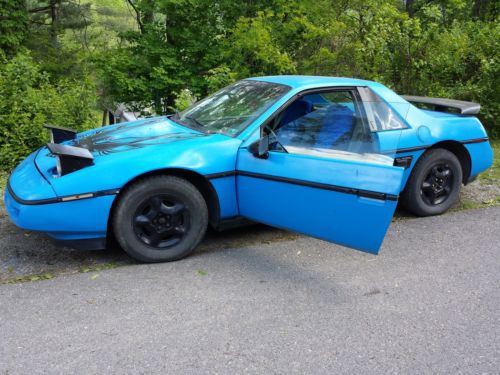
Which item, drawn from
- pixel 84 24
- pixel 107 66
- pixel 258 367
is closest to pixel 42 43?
pixel 84 24

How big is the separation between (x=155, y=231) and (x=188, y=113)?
1.58m

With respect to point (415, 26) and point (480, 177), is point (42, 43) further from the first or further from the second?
point (480, 177)

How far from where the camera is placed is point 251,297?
346cm

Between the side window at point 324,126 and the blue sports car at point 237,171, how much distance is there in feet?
0.03

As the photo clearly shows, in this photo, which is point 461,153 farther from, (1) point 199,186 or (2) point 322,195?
(1) point 199,186

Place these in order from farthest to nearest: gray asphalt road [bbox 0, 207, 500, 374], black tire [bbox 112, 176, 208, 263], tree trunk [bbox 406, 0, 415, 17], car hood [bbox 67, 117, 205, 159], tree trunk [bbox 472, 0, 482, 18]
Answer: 1. tree trunk [bbox 406, 0, 415, 17]
2. tree trunk [bbox 472, 0, 482, 18]
3. car hood [bbox 67, 117, 205, 159]
4. black tire [bbox 112, 176, 208, 263]
5. gray asphalt road [bbox 0, 207, 500, 374]

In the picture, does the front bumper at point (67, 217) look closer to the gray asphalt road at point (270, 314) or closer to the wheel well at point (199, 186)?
the wheel well at point (199, 186)

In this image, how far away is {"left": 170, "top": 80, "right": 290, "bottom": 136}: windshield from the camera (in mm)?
4285

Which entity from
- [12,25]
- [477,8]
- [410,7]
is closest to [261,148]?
[12,25]

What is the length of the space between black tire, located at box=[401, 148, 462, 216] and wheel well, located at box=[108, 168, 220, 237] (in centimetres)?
213

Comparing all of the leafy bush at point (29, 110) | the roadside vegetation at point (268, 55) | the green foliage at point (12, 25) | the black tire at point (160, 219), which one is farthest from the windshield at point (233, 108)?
the green foliage at point (12, 25)

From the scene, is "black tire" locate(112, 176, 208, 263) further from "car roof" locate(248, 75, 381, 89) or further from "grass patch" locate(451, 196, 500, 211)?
"grass patch" locate(451, 196, 500, 211)

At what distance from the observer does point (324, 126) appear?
4.22 meters

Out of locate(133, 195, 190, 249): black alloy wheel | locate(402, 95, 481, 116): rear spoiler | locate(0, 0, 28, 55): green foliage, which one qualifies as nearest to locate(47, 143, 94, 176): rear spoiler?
locate(133, 195, 190, 249): black alloy wheel
